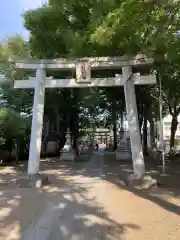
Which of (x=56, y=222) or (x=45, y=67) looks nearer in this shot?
(x=56, y=222)

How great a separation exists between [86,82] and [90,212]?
498 centimetres

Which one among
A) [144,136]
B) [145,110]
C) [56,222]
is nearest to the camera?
[56,222]

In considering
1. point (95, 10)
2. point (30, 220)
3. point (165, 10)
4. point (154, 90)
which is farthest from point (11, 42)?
point (30, 220)

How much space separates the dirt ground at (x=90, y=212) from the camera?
5.27 metres

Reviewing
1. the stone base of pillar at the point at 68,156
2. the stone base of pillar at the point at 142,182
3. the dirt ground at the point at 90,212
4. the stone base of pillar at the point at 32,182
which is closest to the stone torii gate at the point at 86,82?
the stone base of pillar at the point at 32,182

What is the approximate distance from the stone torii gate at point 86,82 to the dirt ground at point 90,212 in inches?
49.2

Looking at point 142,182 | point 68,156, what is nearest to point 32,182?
point 142,182

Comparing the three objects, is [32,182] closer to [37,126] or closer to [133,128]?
[37,126]

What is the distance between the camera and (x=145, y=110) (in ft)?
73.9

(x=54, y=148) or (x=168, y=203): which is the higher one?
(x=54, y=148)

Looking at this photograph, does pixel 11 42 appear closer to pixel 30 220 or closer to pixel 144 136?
pixel 144 136

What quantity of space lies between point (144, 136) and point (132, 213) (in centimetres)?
1811

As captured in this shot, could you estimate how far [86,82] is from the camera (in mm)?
10453

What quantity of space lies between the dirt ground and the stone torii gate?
4.10ft
